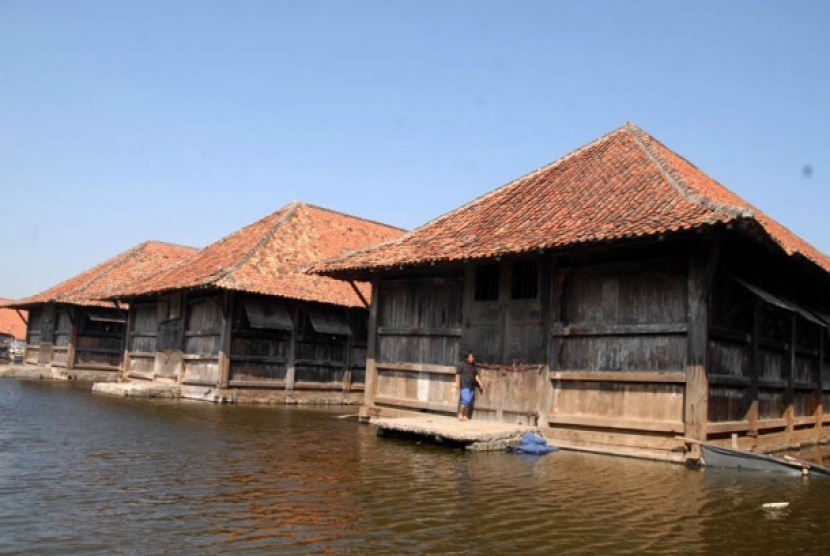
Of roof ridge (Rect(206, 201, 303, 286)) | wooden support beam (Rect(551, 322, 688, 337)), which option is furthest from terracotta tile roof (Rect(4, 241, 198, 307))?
wooden support beam (Rect(551, 322, 688, 337))

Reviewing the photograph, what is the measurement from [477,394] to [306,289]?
859cm

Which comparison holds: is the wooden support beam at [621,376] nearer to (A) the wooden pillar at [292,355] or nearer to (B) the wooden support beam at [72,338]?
(A) the wooden pillar at [292,355]

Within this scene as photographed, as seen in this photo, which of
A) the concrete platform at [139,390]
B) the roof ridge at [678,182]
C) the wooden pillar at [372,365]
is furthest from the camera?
the concrete platform at [139,390]

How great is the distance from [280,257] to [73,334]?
42.5ft

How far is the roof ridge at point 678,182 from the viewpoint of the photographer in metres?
10.0

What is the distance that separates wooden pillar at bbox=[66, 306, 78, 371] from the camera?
1168 inches

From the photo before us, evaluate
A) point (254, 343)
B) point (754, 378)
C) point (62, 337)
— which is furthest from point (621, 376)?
point (62, 337)

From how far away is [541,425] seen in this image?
1297cm

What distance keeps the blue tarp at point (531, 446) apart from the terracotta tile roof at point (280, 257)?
31.7 feet

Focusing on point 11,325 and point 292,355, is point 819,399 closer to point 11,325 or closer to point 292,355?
point 292,355

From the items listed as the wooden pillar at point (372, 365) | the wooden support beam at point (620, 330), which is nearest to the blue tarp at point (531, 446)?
the wooden support beam at point (620, 330)

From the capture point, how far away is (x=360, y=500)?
7379 millimetres

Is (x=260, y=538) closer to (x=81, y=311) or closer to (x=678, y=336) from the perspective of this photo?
(x=678, y=336)

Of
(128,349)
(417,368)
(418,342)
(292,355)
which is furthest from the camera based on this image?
(128,349)
